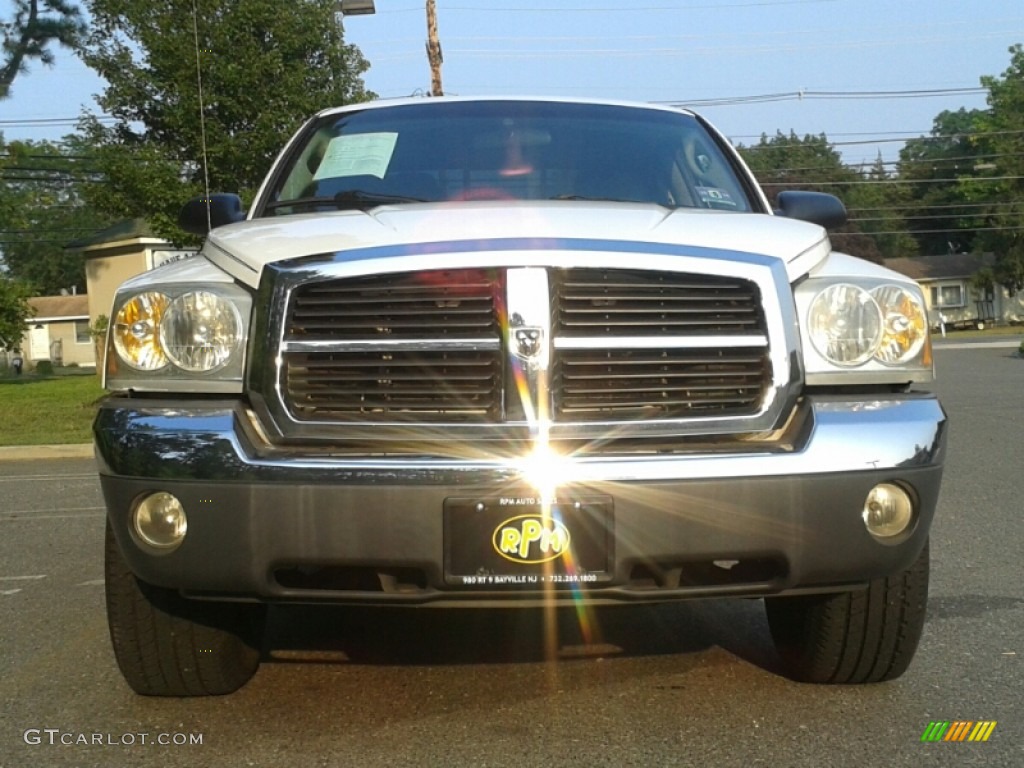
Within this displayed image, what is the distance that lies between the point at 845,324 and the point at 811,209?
4.26 feet

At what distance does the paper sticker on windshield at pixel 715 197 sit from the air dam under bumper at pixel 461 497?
1368 millimetres

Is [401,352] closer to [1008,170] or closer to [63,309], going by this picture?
[63,309]

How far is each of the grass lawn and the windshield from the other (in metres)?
8.10

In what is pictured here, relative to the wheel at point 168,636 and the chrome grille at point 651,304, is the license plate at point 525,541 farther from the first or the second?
the wheel at point 168,636

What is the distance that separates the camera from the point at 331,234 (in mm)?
3268

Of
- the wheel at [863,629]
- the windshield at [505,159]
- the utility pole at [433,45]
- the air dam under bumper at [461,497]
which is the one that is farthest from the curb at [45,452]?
the utility pole at [433,45]

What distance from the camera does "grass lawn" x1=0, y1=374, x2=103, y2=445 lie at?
1346 centimetres

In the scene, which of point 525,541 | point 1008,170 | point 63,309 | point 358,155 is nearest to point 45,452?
point 358,155

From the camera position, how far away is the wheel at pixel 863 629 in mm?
3387

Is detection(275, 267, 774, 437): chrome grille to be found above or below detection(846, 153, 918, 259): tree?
below

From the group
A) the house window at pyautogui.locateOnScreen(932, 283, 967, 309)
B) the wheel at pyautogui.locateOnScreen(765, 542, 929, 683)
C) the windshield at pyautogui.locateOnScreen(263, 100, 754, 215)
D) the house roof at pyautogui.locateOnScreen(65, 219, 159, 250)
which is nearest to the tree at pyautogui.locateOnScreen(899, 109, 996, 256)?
the house window at pyautogui.locateOnScreen(932, 283, 967, 309)

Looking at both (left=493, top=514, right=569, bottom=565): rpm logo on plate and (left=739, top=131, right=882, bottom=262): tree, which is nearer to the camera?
(left=493, top=514, right=569, bottom=565): rpm logo on plate

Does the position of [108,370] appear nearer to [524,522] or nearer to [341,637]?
[524,522]

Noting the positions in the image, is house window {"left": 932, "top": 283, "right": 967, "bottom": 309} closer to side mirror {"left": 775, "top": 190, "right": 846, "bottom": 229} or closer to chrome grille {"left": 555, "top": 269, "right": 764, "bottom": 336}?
side mirror {"left": 775, "top": 190, "right": 846, "bottom": 229}
